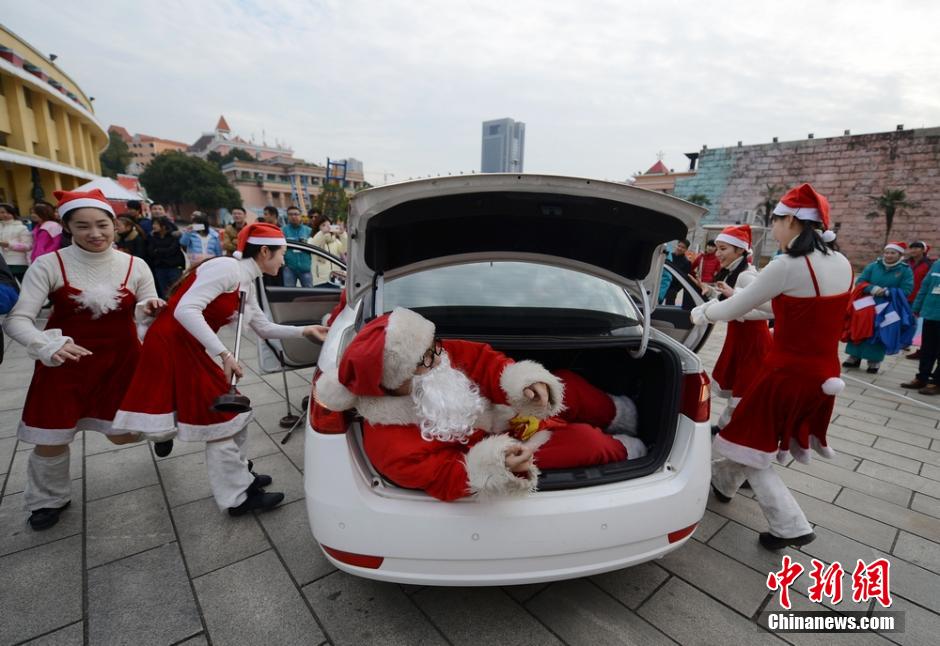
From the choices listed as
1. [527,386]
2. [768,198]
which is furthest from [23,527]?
[768,198]

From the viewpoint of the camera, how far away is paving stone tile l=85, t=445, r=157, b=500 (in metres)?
2.57

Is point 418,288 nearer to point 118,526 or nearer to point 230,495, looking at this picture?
point 230,495

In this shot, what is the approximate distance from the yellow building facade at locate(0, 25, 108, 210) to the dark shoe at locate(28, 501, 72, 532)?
21.6 metres

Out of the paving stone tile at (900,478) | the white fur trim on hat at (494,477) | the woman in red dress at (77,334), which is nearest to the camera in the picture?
the white fur trim on hat at (494,477)

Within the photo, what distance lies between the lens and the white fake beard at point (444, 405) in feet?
5.10

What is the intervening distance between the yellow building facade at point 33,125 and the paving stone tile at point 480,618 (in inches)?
922

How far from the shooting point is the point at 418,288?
7.94 ft

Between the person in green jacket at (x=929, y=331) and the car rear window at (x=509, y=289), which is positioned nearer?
the car rear window at (x=509, y=289)

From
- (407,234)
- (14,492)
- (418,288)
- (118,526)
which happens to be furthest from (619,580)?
(14,492)

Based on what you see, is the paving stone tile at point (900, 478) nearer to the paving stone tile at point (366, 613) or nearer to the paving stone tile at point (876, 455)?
the paving stone tile at point (876, 455)

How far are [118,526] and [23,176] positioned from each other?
29.6 metres

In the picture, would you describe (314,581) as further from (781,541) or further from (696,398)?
(781,541)

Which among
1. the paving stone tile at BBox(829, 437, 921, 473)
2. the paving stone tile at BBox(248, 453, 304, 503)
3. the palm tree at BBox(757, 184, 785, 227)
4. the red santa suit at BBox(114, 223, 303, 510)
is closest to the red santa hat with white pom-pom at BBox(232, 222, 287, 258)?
the red santa suit at BBox(114, 223, 303, 510)

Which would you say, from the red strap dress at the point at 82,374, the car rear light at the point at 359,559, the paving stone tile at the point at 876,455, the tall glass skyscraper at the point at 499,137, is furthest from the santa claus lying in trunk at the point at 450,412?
the tall glass skyscraper at the point at 499,137
